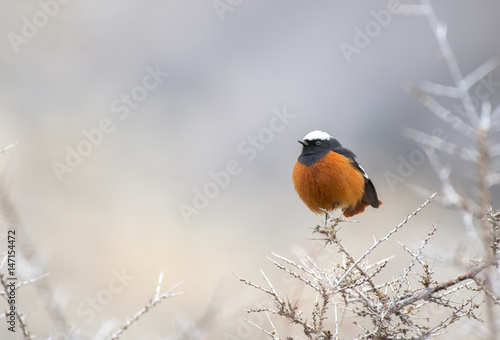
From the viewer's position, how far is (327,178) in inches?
223

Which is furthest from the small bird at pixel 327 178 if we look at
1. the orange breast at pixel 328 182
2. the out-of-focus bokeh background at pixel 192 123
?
the out-of-focus bokeh background at pixel 192 123

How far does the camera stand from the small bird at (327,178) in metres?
5.67

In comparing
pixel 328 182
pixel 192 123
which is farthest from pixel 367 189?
pixel 192 123

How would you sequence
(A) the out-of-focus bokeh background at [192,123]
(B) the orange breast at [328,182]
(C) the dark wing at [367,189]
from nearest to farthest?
(B) the orange breast at [328,182] < (C) the dark wing at [367,189] < (A) the out-of-focus bokeh background at [192,123]

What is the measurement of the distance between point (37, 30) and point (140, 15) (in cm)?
286

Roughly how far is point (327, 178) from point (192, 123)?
1093 centimetres

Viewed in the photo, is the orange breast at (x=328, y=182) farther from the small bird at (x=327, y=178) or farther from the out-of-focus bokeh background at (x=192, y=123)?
the out-of-focus bokeh background at (x=192, y=123)

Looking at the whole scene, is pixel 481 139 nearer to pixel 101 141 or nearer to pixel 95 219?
pixel 95 219

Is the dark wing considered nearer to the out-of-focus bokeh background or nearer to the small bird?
the small bird

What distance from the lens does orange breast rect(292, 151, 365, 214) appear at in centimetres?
566

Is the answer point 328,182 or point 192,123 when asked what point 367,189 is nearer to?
point 328,182

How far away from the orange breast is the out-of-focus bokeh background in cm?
743

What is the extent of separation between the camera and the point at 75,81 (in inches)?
640

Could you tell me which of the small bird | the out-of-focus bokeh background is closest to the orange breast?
the small bird
